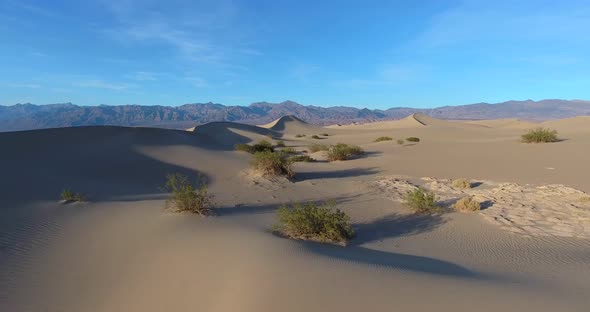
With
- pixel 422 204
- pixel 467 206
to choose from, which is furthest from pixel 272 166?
pixel 467 206

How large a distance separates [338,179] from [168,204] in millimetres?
6679

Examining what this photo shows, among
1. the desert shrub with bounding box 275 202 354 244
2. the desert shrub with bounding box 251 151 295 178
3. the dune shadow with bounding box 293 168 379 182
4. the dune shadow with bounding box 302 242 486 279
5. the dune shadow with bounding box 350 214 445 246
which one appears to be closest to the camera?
the dune shadow with bounding box 302 242 486 279

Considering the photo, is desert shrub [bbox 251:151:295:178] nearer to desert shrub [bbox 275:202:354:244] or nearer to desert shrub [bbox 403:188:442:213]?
desert shrub [bbox 403:188:442:213]

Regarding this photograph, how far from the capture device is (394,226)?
749cm

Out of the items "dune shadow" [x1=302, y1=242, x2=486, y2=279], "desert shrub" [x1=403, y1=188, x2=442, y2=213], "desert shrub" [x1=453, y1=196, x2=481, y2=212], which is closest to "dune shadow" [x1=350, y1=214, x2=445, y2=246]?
"desert shrub" [x1=403, y1=188, x2=442, y2=213]

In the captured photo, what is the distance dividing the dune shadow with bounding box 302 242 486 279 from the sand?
1.3 inches

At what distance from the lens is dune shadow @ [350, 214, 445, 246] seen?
6.80 metres

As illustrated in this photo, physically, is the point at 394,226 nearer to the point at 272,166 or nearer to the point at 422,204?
the point at 422,204

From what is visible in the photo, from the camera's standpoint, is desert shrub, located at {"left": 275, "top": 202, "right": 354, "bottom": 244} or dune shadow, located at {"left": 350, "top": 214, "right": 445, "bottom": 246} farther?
dune shadow, located at {"left": 350, "top": 214, "right": 445, "bottom": 246}

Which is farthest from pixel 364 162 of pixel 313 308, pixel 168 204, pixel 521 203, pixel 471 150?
pixel 313 308

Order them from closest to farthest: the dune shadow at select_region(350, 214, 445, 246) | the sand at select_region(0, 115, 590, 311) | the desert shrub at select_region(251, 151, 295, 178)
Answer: the sand at select_region(0, 115, 590, 311)
the dune shadow at select_region(350, 214, 445, 246)
the desert shrub at select_region(251, 151, 295, 178)

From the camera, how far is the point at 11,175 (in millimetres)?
10203

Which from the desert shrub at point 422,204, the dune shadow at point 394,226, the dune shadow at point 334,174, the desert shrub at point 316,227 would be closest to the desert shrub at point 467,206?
the desert shrub at point 422,204

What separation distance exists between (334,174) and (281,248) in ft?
30.6
